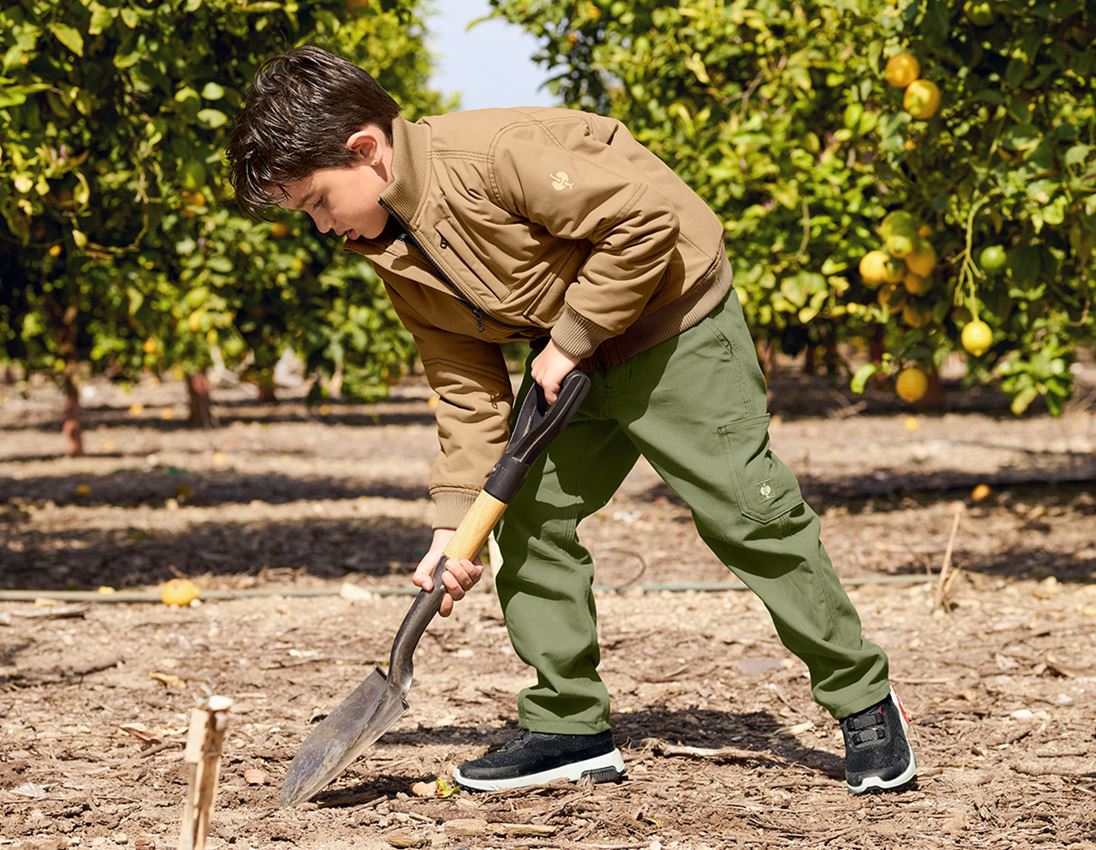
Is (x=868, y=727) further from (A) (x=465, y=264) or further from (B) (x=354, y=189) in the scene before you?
(B) (x=354, y=189)

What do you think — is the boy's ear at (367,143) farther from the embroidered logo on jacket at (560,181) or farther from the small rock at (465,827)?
the small rock at (465,827)

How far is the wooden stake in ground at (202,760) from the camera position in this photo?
1.75m

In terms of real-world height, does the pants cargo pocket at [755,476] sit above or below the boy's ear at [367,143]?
below

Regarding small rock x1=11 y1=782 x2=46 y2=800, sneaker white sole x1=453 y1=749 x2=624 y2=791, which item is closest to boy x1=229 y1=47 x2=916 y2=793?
sneaker white sole x1=453 y1=749 x2=624 y2=791

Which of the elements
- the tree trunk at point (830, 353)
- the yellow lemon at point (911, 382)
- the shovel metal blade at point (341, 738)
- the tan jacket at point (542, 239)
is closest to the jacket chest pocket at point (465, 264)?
the tan jacket at point (542, 239)

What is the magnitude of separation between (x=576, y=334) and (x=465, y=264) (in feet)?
0.84

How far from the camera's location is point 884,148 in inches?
188

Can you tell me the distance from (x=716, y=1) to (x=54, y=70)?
129 inches

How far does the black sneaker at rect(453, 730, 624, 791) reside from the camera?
2.89 metres

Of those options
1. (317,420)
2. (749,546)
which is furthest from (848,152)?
(317,420)

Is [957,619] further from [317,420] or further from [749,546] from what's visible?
[317,420]

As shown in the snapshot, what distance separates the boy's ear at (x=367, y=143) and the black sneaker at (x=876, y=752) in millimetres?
1466

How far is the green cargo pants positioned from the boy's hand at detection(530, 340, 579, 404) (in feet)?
0.58

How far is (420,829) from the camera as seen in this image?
262 centimetres
